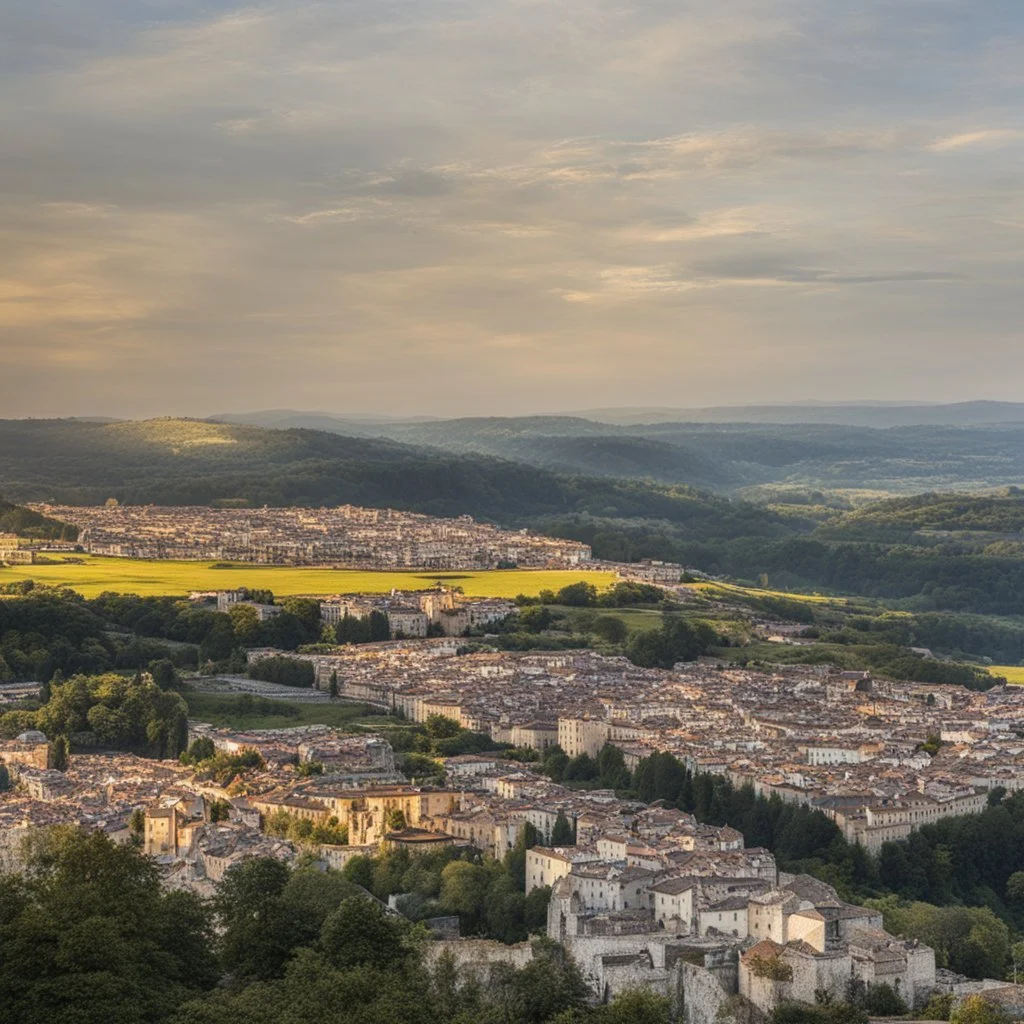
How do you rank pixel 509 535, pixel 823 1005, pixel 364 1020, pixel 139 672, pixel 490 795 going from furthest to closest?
pixel 509 535 < pixel 139 672 < pixel 490 795 < pixel 823 1005 < pixel 364 1020

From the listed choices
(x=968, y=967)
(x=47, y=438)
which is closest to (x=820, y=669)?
(x=968, y=967)

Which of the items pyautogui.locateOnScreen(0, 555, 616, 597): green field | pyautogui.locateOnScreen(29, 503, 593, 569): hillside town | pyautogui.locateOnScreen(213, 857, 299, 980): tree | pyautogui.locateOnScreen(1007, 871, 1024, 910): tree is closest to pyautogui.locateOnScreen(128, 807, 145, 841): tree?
pyautogui.locateOnScreen(213, 857, 299, 980): tree

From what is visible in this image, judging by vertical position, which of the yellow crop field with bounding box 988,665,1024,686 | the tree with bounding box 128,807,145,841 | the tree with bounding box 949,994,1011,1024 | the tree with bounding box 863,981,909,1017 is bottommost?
the yellow crop field with bounding box 988,665,1024,686

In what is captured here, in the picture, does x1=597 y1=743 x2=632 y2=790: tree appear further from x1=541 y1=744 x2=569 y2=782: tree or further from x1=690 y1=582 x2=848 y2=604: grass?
x1=690 y1=582 x2=848 y2=604: grass

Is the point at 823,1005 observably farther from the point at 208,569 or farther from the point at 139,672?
the point at 208,569

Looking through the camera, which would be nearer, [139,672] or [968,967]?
[968,967]

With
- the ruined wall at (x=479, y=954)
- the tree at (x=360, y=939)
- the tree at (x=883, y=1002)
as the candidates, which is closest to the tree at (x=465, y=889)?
the ruined wall at (x=479, y=954)
